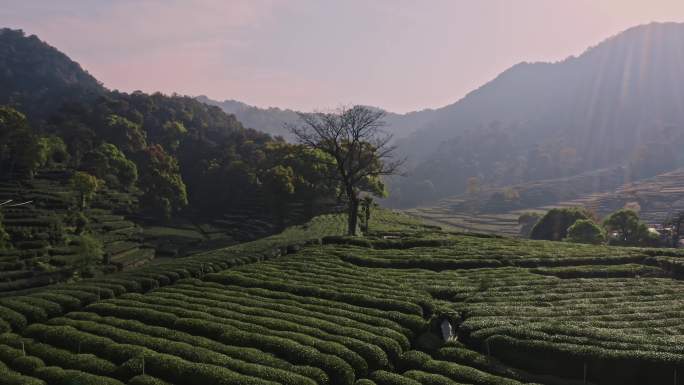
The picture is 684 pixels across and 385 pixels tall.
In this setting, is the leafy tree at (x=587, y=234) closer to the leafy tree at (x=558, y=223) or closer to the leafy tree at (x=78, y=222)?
the leafy tree at (x=558, y=223)

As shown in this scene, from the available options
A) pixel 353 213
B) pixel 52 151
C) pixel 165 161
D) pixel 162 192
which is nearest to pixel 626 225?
pixel 353 213

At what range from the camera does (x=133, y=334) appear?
67.2 ft

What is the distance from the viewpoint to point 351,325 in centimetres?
2258

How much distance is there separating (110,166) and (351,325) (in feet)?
274

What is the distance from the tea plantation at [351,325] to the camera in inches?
702

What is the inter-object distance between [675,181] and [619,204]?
122 ft

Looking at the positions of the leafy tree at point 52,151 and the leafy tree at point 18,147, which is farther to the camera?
the leafy tree at point 52,151

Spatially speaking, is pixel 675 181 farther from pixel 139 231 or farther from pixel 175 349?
pixel 175 349

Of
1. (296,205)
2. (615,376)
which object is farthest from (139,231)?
(615,376)

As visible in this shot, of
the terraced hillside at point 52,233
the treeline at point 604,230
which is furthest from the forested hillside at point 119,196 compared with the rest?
the treeline at point 604,230

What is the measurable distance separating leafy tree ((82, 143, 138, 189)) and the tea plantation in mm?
61958

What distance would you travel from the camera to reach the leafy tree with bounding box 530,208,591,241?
3337 inches

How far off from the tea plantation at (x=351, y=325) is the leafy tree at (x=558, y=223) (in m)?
51.1

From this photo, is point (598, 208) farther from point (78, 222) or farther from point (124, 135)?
point (78, 222)
